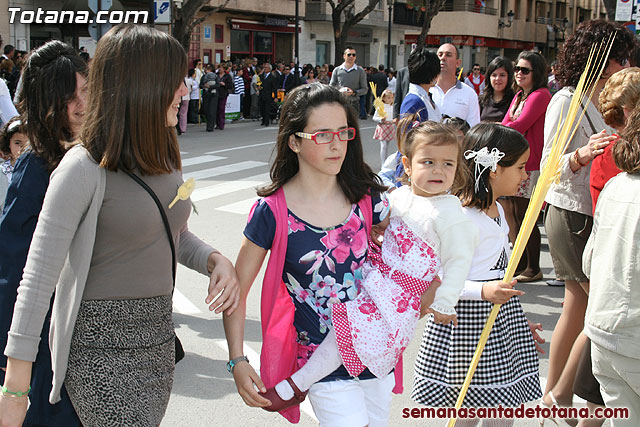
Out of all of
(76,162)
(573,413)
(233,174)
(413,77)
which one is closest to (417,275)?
(76,162)

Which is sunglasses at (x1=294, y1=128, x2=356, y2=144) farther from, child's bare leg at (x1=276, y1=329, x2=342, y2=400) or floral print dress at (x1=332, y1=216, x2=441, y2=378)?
child's bare leg at (x1=276, y1=329, x2=342, y2=400)

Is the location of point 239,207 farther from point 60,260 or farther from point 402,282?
point 60,260

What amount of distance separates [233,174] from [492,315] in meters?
9.87

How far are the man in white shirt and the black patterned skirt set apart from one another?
496cm

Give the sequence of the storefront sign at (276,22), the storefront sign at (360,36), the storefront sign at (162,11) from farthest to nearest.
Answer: the storefront sign at (360,36) → the storefront sign at (276,22) → the storefront sign at (162,11)

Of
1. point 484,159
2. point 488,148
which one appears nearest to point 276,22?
point 488,148

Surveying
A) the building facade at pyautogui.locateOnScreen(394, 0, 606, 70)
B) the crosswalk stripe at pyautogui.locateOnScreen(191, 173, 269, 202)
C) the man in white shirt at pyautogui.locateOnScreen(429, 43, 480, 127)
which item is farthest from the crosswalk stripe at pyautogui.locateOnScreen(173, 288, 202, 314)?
the building facade at pyautogui.locateOnScreen(394, 0, 606, 70)

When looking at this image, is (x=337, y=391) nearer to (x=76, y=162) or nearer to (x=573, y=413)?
(x=76, y=162)

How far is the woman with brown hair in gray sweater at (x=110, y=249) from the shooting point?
2029 mm

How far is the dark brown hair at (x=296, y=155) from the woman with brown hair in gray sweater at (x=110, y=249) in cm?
53

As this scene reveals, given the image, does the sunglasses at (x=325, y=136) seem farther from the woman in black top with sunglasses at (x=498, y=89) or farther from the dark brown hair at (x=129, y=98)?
the woman in black top with sunglasses at (x=498, y=89)

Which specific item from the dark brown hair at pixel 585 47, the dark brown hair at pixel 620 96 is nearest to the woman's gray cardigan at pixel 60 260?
the dark brown hair at pixel 620 96

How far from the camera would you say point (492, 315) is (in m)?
2.79

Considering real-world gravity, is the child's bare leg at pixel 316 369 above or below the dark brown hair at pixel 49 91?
below
